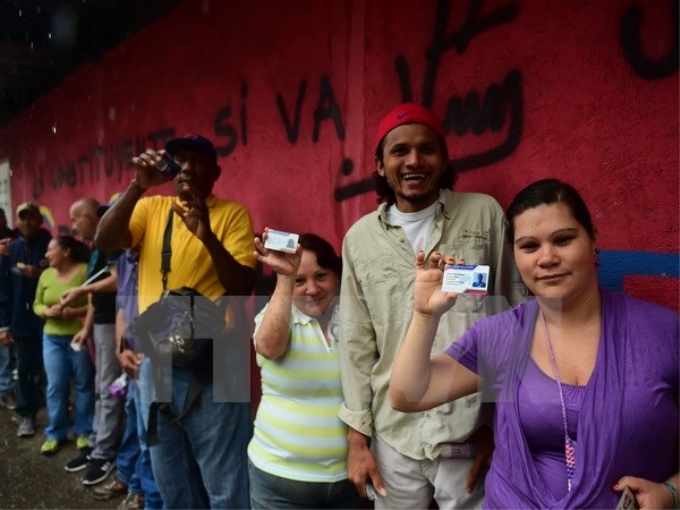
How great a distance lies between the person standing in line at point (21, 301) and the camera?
150 centimetres

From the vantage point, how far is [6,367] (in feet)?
5.52

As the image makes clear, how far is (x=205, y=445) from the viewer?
231 cm

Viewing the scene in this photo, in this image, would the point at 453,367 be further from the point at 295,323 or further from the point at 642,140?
the point at 642,140

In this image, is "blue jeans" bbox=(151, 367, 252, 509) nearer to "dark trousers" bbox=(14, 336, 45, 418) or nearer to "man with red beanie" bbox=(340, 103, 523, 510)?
"dark trousers" bbox=(14, 336, 45, 418)

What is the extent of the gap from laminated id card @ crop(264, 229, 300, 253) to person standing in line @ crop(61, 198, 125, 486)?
191 centimetres

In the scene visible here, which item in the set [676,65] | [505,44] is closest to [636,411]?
[676,65]

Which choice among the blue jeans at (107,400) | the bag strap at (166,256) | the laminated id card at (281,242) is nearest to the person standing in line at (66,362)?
the blue jeans at (107,400)

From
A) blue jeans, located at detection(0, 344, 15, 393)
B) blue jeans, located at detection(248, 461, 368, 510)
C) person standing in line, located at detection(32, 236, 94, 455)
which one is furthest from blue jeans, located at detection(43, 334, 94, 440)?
blue jeans, located at detection(248, 461, 368, 510)

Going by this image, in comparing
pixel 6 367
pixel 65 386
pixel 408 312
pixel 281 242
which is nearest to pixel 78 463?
pixel 65 386

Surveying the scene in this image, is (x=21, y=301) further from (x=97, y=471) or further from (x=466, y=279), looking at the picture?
(x=97, y=471)

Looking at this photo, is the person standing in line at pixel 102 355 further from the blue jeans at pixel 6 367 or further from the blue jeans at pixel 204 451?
the blue jeans at pixel 6 367

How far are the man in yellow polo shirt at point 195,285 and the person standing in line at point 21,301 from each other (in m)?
0.28

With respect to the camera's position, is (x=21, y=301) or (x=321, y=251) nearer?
(x=21, y=301)

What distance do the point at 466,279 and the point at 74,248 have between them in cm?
297
